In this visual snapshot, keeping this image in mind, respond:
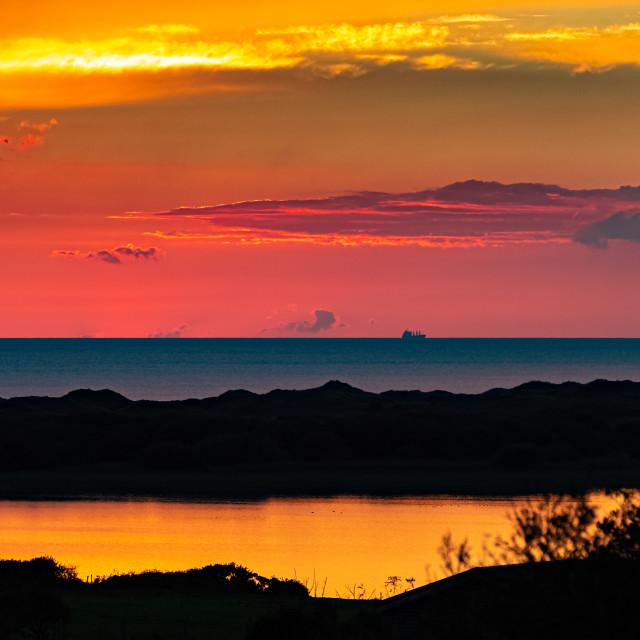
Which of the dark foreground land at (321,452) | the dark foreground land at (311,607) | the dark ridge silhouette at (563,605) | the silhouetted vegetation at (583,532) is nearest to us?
the dark ridge silhouette at (563,605)

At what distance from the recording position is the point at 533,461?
8681cm

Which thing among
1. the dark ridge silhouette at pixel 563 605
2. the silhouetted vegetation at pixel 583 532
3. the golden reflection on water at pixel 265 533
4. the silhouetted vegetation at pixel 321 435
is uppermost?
the silhouetted vegetation at pixel 321 435

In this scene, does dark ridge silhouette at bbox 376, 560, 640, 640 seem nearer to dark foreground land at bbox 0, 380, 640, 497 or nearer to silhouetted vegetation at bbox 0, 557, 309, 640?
silhouetted vegetation at bbox 0, 557, 309, 640

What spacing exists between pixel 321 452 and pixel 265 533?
1309 inches

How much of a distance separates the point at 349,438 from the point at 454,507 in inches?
1174

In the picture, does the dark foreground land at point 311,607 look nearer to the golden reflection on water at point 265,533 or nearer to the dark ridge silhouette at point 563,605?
the dark ridge silhouette at point 563,605

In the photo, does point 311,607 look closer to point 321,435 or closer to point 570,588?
point 570,588

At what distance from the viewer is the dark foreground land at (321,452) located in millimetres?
79750

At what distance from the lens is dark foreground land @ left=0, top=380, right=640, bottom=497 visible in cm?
7975

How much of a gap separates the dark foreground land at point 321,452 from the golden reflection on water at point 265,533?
21.9ft

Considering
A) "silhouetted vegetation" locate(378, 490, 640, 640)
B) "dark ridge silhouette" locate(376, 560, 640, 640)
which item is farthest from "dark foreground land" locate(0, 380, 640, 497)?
"dark ridge silhouette" locate(376, 560, 640, 640)

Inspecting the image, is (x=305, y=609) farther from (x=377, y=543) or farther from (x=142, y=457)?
(x=142, y=457)

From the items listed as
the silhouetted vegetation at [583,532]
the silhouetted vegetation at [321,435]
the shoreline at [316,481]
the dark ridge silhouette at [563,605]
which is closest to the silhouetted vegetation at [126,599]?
the silhouetted vegetation at [583,532]

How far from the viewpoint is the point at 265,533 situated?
59688 mm
